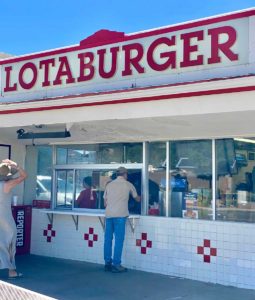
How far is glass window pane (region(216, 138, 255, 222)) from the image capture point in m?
7.44

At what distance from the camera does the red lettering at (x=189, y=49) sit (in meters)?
6.41

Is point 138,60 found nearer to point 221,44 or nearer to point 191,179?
point 221,44

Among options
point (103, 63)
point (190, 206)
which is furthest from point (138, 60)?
point (190, 206)

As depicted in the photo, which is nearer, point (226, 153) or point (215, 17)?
point (215, 17)

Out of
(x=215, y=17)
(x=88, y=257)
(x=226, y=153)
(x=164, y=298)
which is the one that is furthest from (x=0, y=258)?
(x=215, y=17)

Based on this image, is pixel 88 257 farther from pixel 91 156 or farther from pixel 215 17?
pixel 215 17

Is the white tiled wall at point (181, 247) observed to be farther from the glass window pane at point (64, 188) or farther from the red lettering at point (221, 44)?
the red lettering at point (221, 44)

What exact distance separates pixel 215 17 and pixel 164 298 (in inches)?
151

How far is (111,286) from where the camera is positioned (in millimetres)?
7145

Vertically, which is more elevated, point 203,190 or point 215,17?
point 215,17

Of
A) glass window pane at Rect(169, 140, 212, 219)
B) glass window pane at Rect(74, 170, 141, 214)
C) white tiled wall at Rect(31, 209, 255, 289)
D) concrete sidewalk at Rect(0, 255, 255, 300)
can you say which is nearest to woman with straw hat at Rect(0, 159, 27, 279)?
concrete sidewalk at Rect(0, 255, 255, 300)

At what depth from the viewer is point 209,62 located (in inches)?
248

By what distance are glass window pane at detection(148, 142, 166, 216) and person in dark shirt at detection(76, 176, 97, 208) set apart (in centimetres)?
131

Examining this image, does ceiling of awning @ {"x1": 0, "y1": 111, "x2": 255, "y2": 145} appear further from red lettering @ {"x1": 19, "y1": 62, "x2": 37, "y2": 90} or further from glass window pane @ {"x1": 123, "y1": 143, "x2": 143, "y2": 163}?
red lettering @ {"x1": 19, "y1": 62, "x2": 37, "y2": 90}
